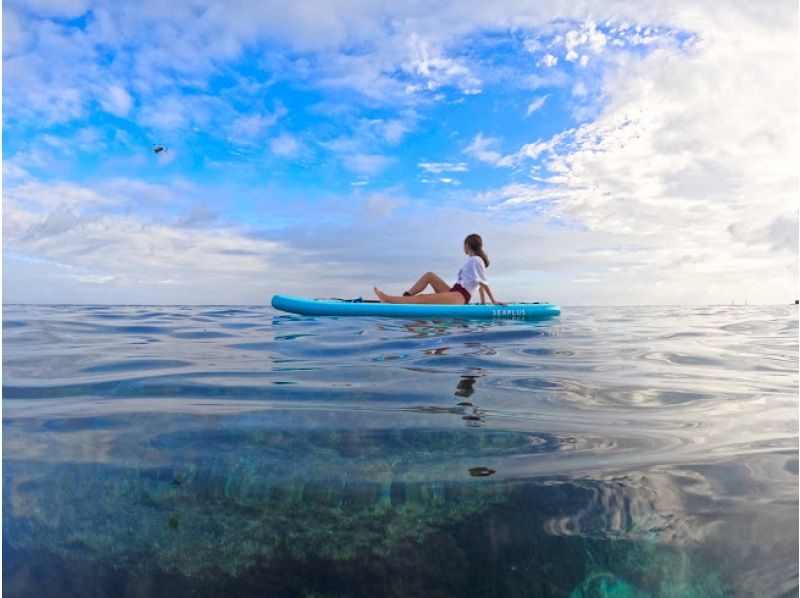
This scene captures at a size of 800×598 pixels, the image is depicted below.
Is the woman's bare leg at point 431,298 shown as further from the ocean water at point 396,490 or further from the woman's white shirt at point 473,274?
the ocean water at point 396,490

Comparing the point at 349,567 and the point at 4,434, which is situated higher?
the point at 4,434

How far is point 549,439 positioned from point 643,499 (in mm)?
673

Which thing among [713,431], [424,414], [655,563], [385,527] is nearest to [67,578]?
[385,527]

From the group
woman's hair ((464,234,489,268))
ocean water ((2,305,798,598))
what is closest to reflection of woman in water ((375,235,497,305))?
woman's hair ((464,234,489,268))

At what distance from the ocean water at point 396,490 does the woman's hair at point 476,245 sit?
802 centimetres

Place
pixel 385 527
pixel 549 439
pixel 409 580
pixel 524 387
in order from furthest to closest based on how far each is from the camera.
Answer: pixel 524 387, pixel 549 439, pixel 385 527, pixel 409 580

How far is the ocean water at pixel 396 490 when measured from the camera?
192 cm

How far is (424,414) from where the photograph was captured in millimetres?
3225

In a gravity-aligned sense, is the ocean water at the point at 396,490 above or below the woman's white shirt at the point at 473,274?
below

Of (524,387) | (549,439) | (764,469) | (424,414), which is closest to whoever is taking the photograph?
(764,469)

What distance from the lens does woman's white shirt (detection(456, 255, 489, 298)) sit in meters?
11.9

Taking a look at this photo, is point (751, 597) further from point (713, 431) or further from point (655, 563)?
point (713, 431)

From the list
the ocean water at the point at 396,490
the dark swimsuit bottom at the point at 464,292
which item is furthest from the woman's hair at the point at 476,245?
the ocean water at the point at 396,490

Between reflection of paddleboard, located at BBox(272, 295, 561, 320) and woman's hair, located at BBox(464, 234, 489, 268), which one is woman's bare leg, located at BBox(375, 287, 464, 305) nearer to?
reflection of paddleboard, located at BBox(272, 295, 561, 320)
